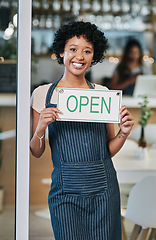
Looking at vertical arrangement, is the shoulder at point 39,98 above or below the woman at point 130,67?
below

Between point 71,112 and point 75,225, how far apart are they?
1.21ft

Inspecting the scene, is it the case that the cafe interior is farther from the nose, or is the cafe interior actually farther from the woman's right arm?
the nose

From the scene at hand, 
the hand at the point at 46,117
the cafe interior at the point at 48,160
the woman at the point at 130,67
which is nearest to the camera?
the hand at the point at 46,117

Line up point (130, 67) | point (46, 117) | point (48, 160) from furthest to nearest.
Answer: point (130, 67), point (48, 160), point (46, 117)

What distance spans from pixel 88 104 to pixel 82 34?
0.24 m

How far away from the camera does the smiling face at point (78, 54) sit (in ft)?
4.35

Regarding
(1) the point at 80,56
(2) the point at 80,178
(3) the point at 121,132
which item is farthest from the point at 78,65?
(2) the point at 80,178

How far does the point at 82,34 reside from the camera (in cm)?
133

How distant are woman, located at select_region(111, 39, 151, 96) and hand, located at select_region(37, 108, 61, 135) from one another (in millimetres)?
3538


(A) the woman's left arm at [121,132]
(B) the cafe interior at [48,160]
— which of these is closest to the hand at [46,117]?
(B) the cafe interior at [48,160]

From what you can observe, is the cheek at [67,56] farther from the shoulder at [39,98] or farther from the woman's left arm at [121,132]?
the woman's left arm at [121,132]

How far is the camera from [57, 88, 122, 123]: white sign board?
128 centimetres

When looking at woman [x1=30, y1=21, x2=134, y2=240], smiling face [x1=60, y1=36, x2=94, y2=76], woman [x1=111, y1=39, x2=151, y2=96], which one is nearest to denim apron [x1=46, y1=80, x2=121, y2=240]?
woman [x1=30, y1=21, x2=134, y2=240]

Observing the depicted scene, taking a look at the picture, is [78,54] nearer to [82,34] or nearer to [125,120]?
[82,34]
